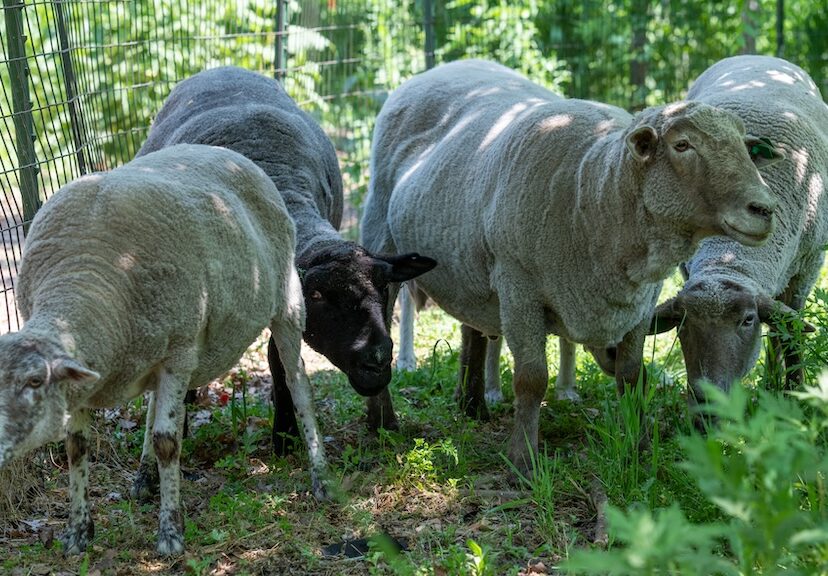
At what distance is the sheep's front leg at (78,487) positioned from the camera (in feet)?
13.3

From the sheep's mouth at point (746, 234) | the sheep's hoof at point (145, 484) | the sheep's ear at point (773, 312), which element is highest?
the sheep's mouth at point (746, 234)

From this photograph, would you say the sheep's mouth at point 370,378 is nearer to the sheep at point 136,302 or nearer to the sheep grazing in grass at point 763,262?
the sheep at point 136,302

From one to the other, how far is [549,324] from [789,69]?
273 cm

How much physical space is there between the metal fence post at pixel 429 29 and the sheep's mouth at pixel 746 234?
620 centimetres

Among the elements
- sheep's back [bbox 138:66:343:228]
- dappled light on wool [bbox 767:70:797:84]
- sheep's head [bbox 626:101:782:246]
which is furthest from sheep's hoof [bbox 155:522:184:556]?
dappled light on wool [bbox 767:70:797:84]

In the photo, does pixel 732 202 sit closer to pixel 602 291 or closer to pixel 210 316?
pixel 602 291

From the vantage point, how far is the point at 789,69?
6418mm

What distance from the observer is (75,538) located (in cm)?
405

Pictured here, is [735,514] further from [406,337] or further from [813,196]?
[406,337]

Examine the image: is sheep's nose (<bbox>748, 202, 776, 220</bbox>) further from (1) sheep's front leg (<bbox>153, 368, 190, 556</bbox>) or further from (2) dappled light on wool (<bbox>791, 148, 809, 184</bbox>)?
(1) sheep's front leg (<bbox>153, 368, 190, 556</bbox>)

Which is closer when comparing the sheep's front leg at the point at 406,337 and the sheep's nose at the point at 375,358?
the sheep's nose at the point at 375,358

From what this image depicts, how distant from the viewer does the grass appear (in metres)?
3.96

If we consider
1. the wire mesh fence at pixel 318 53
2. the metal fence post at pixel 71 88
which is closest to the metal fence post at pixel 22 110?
the wire mesh fence at pixel 318 53

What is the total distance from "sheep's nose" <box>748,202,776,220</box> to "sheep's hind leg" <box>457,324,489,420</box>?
2.23 m
